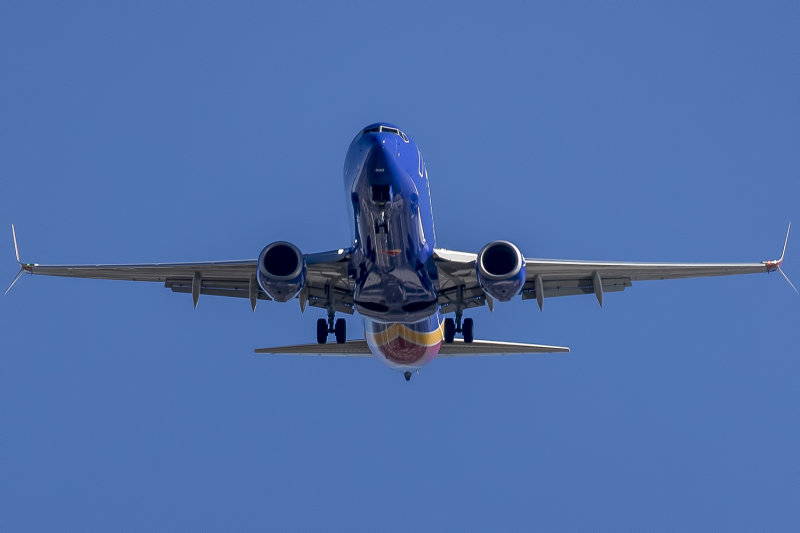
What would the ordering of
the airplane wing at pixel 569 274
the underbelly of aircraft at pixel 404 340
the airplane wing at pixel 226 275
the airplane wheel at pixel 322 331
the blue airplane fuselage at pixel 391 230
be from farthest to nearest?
the airplane wheel at pixel 322 331
the underbelly of aircraft at pixel 404 340
the airplane wing at pixel 569 274
the airplane wing at pixel 226 275
the blue airplane fuselage at pixel 391 230

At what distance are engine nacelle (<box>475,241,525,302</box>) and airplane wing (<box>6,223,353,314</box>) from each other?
396 centimetres

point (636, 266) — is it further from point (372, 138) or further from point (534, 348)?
point (372, 138)

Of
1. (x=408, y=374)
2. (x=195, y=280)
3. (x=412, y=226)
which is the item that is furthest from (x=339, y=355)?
(x=412, y=226)

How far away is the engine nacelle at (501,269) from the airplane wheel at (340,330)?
6.98m

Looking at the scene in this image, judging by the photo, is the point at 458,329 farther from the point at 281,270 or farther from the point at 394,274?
the point at 281,270

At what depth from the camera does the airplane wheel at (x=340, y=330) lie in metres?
32.8

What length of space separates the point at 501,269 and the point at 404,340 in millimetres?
5000

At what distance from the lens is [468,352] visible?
33156 millimetres

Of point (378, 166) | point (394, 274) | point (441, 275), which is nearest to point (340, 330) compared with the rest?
point (441, 275)

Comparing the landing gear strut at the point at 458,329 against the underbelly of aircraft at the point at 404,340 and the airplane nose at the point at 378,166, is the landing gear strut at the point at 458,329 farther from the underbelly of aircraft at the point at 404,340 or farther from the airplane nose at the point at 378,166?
the airplane nose at the point at 378,166

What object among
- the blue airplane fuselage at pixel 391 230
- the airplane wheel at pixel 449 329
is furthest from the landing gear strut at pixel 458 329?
the blue airplane fuselage at pixel 391 230

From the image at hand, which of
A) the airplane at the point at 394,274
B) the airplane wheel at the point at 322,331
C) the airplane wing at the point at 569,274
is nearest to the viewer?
the airplane at the point at 394,274

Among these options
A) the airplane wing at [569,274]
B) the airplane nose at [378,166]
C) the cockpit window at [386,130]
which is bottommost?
the airplane wing at [569,274]

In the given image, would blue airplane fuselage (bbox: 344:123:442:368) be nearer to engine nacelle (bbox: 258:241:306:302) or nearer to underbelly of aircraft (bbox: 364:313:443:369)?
underbelly of aircraft (bbox: 364:313:443:369)
